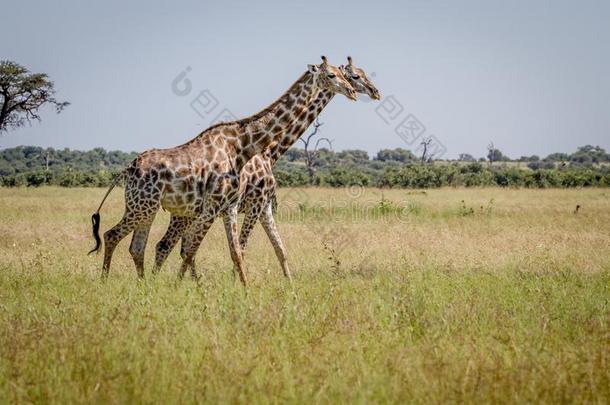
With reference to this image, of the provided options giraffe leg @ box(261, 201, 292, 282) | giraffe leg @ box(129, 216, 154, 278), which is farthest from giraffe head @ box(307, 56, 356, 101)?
giraffe leg @ box(129, 216, 154, 278)

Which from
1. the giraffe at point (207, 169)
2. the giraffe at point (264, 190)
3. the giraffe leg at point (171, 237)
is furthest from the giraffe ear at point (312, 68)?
the giraffe leg at point (171, 237)

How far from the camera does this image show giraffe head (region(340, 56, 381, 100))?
9680 mm

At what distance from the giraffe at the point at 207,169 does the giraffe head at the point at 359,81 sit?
35 centimetres

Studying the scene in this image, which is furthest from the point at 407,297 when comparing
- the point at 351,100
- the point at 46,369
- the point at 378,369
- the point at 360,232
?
the point at 360,232

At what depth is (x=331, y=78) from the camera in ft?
31.0

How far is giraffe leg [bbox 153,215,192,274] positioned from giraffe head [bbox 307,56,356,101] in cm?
271

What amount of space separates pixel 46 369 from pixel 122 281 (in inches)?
140

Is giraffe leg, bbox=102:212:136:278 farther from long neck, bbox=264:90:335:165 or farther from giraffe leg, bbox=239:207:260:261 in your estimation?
long neck, bbox=264:90:335:165

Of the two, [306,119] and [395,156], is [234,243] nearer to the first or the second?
[306,119]

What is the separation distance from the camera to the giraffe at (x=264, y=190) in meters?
9.51

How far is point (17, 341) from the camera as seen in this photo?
5.64 m

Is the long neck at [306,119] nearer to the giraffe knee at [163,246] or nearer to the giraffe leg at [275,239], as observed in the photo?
the giraffe leg at [275,239]

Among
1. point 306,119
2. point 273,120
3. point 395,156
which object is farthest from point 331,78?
point 395,156

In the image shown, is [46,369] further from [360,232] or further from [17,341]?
[360,232]
